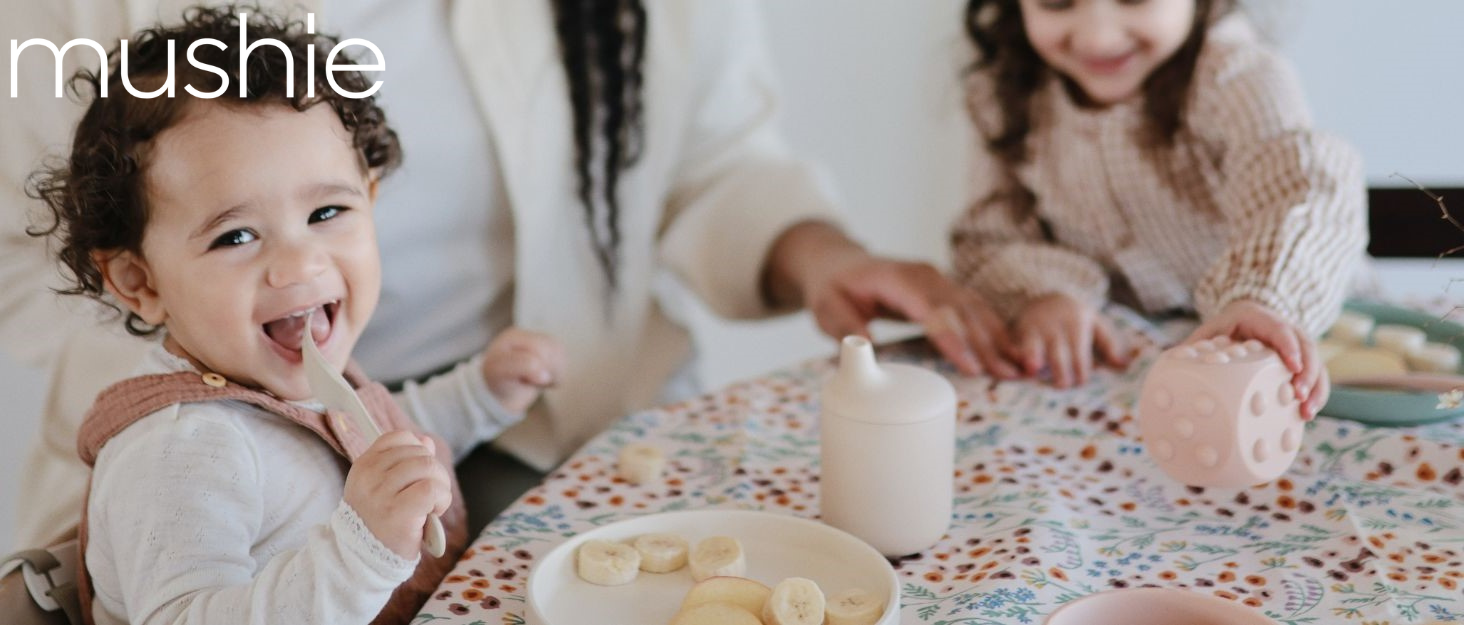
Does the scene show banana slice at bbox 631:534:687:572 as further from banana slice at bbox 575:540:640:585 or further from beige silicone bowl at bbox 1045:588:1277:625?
beige silicone bowl at bbox 1045:588:1277:625

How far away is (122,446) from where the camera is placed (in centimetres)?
78

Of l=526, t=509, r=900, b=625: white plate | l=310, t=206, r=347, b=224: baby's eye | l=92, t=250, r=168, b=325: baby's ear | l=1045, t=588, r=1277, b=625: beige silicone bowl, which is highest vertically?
l=310, t=206, r=347, b=224: baby's eye

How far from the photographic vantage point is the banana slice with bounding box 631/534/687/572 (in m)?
0.80

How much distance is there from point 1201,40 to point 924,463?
2.10ft

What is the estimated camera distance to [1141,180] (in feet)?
4.28

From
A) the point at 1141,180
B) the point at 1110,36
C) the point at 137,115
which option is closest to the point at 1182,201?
the point at 1141,180

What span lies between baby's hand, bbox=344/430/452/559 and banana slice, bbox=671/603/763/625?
15cm

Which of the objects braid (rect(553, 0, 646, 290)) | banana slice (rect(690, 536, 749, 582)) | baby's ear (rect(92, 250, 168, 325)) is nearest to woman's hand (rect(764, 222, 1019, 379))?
braid (rect(553, 0, 646, 290))

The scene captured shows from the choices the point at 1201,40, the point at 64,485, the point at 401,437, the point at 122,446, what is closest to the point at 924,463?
the point at 401,437

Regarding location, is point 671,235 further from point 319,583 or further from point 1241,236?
point 319,583

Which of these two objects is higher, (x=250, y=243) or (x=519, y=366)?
(x=250, y=243)

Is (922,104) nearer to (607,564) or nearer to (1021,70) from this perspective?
(1021,70)

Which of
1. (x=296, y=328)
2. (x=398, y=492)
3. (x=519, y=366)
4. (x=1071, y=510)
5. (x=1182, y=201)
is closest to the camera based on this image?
(x=398, y=492)

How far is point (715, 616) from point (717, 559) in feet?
0.26
